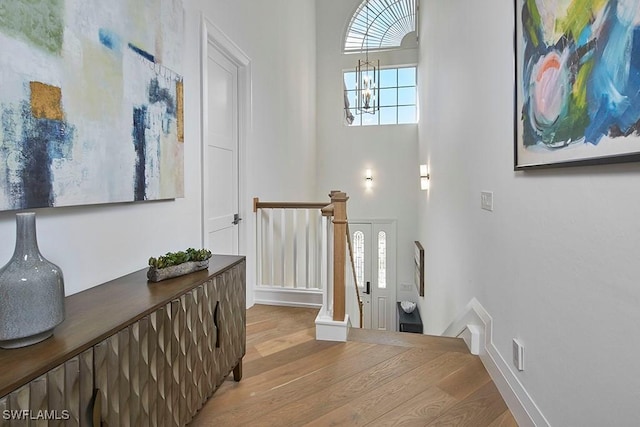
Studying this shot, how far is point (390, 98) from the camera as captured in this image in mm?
6617

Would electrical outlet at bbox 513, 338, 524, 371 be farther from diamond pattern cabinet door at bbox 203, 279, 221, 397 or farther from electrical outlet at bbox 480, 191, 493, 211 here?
diamond pattern cabinet door at bbox 203, 279, 221, 397

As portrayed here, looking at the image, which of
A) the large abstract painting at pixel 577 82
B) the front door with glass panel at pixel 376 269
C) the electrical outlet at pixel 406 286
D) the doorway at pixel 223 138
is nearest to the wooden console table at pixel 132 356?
the doorway at pixel 223 138

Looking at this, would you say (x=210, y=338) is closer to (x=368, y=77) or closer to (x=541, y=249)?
(x=541, y=249)

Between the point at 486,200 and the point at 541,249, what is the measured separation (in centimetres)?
67

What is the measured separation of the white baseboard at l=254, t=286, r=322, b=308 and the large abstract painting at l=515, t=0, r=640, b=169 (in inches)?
87.1

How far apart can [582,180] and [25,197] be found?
191 cm

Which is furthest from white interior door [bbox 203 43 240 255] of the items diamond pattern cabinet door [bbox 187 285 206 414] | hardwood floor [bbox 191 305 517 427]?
diamond pattern cabinet door [bbox 187 285 206 414]

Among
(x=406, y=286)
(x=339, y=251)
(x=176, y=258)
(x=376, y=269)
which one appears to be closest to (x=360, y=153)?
(x=376, y=269)

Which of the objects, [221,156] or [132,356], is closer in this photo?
[132,356]

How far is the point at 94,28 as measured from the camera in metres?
1.38

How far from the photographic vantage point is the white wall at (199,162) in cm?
138

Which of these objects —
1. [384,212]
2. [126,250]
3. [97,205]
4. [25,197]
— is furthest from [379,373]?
[384,212]

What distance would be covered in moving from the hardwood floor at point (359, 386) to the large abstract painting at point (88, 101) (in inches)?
47.8

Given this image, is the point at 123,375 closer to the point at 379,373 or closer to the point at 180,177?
the point at 180,177
